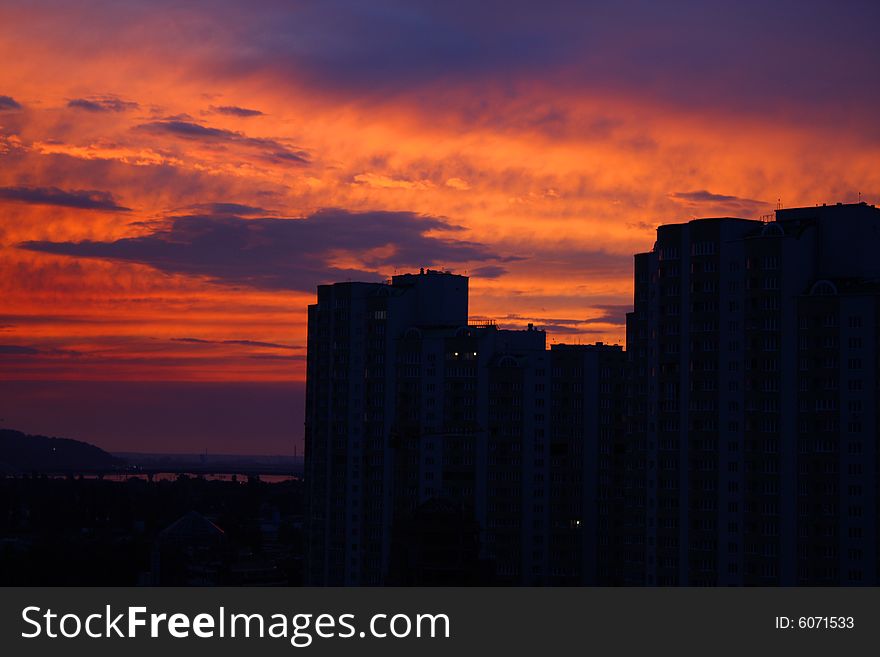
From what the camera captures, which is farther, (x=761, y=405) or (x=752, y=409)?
(x=752, y=409)

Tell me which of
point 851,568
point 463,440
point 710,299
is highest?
point 710,299

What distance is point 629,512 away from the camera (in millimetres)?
162125

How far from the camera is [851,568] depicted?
14550 cm

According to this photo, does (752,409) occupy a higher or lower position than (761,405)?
lower

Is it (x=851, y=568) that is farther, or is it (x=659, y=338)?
(x=659, y=338)

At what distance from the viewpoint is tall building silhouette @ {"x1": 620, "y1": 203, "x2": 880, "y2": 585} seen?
14788 cm

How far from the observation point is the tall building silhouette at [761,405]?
14788 centimetres

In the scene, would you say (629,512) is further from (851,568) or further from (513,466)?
(513,466)

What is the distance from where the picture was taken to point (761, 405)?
151250 millimetres

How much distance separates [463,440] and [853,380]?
6280 cm

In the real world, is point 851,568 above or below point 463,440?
below
